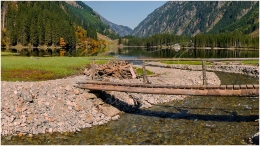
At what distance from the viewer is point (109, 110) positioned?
65.5ft

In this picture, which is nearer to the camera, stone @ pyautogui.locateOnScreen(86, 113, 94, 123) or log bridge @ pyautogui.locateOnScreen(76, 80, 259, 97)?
log bridge @ pyautogui.locateOnScreen(76, 80, 259, 97)

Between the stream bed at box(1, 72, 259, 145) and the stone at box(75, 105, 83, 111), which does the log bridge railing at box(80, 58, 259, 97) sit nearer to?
the stone at box(75, 105, 83, 111)

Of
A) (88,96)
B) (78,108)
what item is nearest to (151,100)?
(88,96)

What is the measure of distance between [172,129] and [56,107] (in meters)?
8.37

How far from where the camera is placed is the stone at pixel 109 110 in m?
19.6

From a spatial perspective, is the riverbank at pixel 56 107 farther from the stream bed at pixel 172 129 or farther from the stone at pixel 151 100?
the stream bed at pixel 172 129

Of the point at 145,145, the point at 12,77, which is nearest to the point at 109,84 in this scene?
the point at 145,145

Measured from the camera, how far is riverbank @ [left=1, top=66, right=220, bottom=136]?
53.8 ft

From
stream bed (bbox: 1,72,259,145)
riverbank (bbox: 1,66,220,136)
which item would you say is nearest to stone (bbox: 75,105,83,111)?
riverbank (bbox: 1,66,220,136)

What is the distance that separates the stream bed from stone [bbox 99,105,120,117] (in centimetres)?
70

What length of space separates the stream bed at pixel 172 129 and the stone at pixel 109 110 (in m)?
0.70

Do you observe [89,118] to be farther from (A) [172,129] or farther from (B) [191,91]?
(B) [191,91]

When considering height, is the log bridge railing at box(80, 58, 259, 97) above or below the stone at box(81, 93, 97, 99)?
above

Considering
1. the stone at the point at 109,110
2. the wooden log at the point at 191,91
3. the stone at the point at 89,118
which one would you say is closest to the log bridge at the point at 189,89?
the wooden log at the point at 191,91
